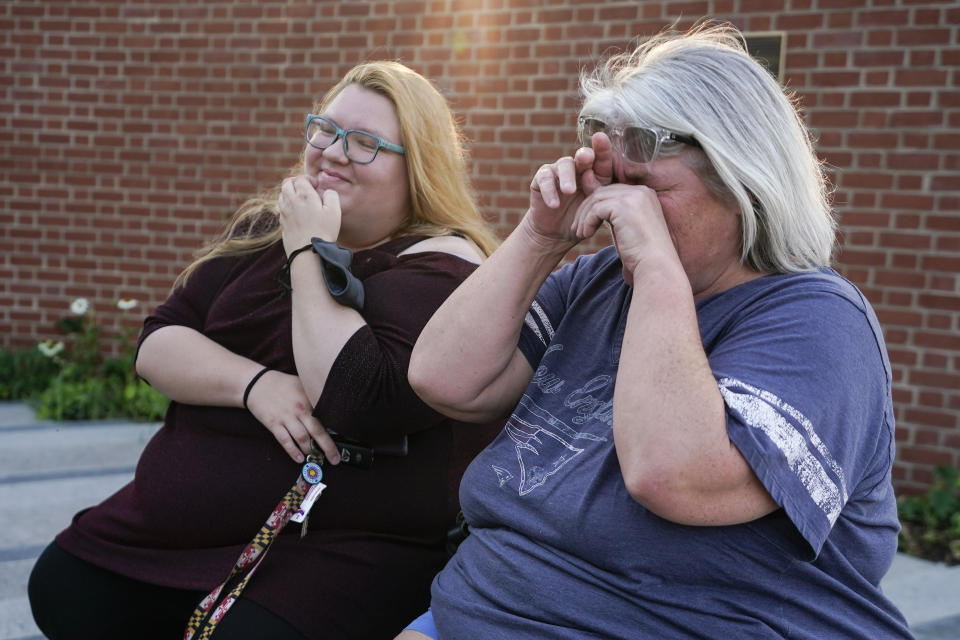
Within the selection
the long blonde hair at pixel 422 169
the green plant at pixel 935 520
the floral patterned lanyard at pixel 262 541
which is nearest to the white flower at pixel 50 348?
the long blonde hair at pixel 422 169

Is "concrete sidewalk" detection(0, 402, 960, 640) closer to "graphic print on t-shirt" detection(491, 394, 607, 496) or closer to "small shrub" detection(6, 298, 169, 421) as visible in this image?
"small shrub" detection(6, 298, 169, 421)

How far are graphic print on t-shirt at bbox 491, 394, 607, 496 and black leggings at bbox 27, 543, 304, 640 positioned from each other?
86cm

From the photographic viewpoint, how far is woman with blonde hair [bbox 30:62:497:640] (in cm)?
210

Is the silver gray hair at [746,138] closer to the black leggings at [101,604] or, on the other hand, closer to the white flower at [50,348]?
the black leggings at [101,604]

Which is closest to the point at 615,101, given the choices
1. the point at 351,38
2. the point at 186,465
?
the point at 186,465

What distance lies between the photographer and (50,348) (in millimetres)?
6613

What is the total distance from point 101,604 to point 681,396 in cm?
151

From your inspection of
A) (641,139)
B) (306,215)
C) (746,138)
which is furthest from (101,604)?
(746,138)

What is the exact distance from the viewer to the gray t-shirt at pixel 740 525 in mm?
1472

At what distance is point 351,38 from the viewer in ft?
20.1

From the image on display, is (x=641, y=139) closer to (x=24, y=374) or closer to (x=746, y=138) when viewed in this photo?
(x=746, y=138)

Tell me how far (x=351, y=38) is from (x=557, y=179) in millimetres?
4588

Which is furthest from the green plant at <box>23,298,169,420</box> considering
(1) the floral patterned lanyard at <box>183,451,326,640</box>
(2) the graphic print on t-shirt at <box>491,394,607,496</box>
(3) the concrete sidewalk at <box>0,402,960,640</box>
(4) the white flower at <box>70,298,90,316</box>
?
(2) the graphic print on t-shirt at <box>491,394,607,496</box>

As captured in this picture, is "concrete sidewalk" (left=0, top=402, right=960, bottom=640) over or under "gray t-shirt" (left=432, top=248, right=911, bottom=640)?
under
